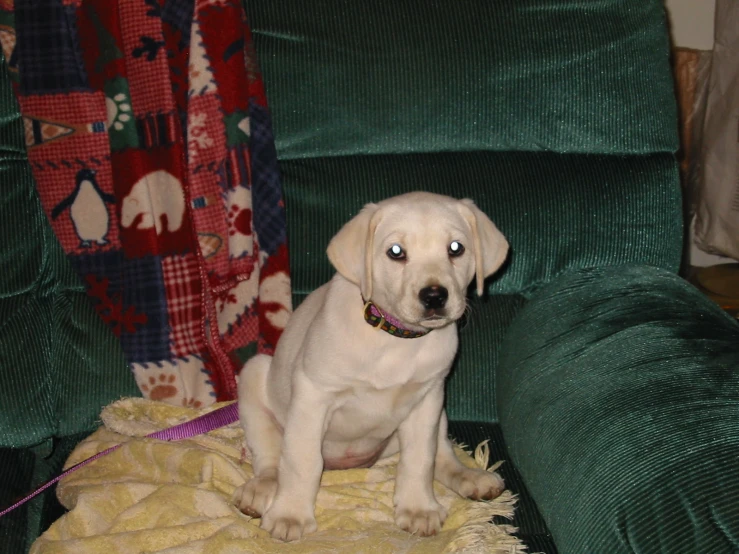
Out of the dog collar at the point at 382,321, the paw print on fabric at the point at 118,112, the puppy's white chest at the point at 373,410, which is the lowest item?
the puppy's white chest at the point at 373,410

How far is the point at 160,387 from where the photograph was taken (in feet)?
7.42

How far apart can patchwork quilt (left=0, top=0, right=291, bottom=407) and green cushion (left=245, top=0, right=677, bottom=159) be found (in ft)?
0.44

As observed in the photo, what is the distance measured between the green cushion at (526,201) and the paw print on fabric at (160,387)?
1.47 feet

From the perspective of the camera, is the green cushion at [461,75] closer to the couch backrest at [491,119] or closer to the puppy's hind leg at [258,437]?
the couch backrest at [491,119]

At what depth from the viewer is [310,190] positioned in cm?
229

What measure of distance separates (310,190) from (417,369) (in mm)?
755

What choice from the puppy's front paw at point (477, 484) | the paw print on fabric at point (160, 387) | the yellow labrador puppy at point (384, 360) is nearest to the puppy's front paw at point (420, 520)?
the yellow labrador puppy at point (384, 360)

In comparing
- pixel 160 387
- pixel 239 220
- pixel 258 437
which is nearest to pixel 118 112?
pixel 239 220

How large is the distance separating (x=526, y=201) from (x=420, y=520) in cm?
99

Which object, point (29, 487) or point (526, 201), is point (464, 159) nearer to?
point (526, 201)

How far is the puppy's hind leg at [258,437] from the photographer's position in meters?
1.77

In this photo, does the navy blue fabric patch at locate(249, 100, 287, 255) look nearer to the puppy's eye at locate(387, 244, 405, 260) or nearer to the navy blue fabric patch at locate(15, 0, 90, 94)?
the navy blue fabric patch at locate(15, 0, 90, 94)


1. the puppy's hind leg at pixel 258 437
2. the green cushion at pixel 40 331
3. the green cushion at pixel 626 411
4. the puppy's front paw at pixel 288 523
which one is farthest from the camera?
the green cushion at pixel 40 331

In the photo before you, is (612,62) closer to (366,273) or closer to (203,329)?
(366,273)
